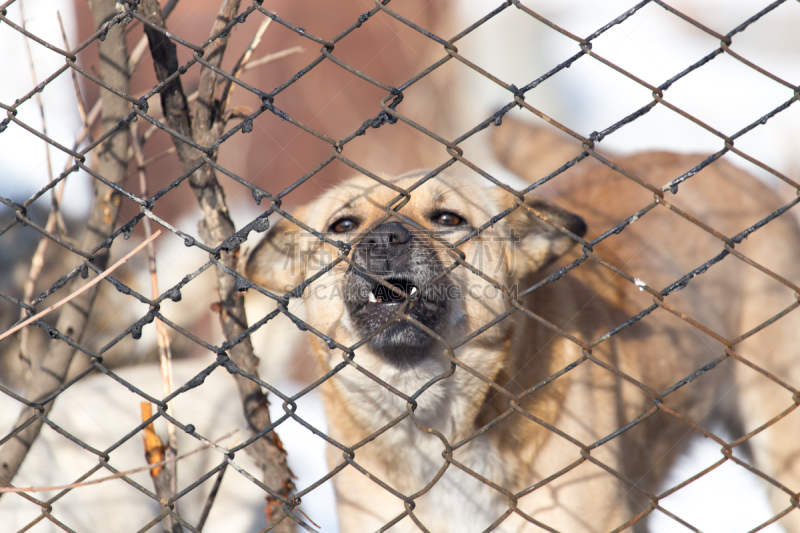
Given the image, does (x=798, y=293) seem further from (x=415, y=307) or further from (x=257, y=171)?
(x=257, y=171)

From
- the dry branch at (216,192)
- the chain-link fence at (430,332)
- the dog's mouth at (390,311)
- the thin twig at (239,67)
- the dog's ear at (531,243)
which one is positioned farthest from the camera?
the dog's ear at (531,243)

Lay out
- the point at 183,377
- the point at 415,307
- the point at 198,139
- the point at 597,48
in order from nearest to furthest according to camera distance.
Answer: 1. the point at 198,139
2. the point at 415,307
3. the point at 183,377
4. the point at 597,48

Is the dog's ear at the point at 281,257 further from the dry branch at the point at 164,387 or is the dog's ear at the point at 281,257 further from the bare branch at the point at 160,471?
the bare branch at the point at 160,471

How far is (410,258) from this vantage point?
6.25ft

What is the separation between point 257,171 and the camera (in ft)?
22.3

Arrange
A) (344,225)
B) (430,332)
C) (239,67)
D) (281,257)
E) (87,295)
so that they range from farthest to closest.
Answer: (281,257), (344,225), (87,295), (239,67), (430,332)

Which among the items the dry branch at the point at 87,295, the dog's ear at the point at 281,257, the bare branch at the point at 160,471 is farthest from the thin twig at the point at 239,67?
the bare branch at the point at 160,471

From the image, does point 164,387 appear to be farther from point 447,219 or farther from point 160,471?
point 447,219

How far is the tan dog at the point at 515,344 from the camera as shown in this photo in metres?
2.08

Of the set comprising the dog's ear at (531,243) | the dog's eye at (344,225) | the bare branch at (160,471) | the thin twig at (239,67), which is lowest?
the bare branch at (160,471)

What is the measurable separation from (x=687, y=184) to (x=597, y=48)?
3.13 meters

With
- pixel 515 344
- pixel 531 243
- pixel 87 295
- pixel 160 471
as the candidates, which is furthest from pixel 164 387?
pixel 531 243

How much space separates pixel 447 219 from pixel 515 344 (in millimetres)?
535

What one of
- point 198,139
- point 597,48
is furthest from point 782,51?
point 198,139
